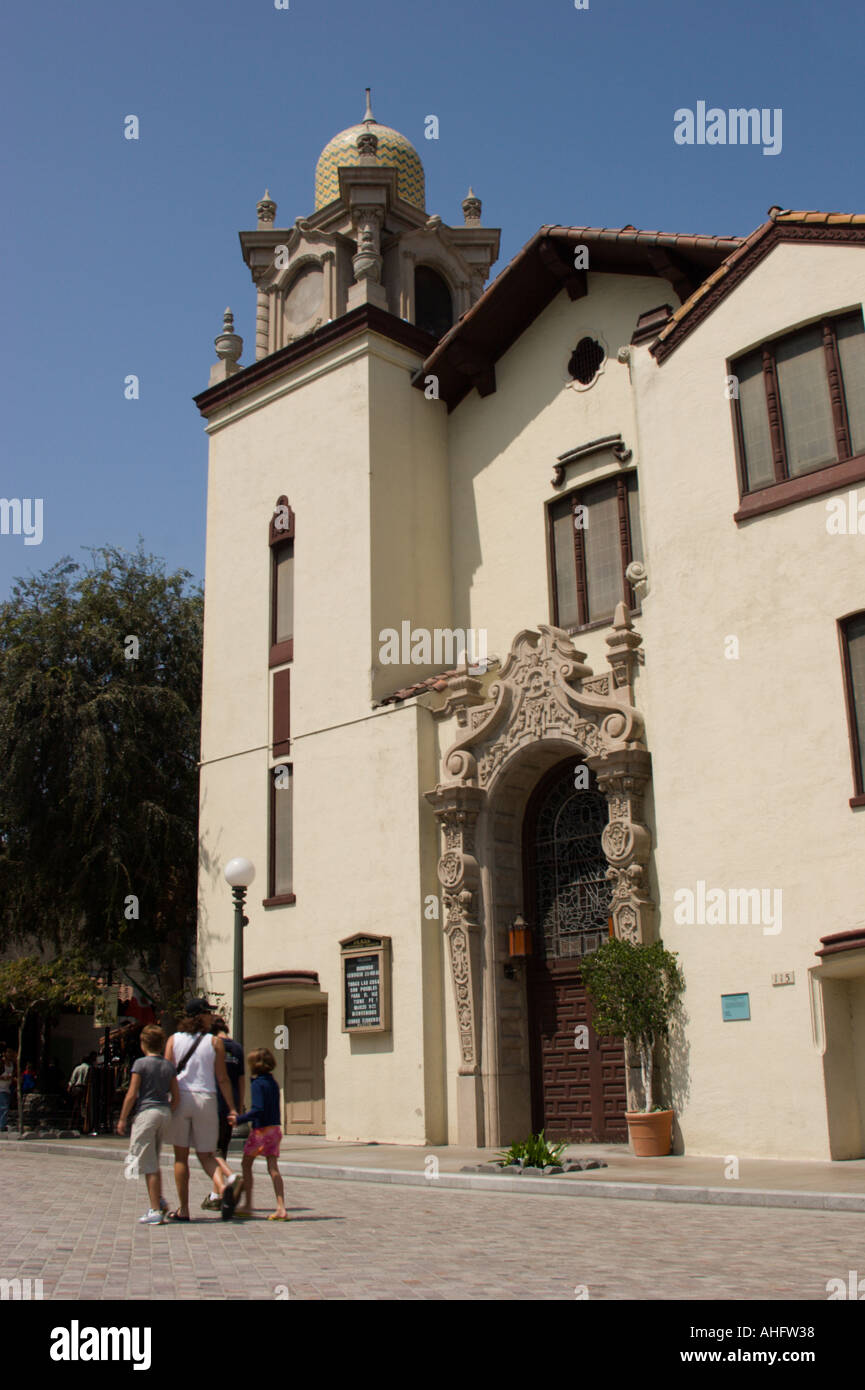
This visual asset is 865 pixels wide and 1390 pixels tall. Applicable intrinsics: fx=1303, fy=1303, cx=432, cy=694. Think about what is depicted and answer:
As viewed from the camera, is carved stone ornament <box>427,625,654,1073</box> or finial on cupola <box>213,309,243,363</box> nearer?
carved stone ornament <box>427,625,654,1073</box>

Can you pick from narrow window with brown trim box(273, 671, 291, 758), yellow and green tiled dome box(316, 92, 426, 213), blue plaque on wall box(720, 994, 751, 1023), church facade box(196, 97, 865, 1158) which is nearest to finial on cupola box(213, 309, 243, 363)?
church facade box(196, 97, 865, 1158)

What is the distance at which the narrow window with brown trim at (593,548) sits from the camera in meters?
20.4

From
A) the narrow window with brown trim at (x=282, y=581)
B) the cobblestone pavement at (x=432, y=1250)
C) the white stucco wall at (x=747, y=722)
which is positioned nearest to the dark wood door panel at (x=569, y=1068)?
the white stucco wall at (x=747, y=722)

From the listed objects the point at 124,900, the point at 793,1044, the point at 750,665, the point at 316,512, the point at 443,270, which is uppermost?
the point at 443,270

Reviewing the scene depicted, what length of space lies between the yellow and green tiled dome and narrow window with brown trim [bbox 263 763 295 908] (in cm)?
1279

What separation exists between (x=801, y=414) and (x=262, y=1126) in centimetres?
1109

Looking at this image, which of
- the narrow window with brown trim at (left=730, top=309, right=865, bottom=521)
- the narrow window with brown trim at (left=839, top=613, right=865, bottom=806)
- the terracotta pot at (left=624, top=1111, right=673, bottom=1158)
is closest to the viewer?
the narrow window with brown trim at (left=839, top=613, right=865, bottom=806)

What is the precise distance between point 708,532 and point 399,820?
6.60 meters

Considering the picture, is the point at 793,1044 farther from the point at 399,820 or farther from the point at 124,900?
the point at 124,900

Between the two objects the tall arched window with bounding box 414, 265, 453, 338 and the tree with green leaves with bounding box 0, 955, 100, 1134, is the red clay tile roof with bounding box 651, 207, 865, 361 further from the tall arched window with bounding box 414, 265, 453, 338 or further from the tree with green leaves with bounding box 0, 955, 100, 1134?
the tree with green leaves with bounding box 0, 955, 100, 1134

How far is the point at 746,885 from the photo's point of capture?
52.1ft

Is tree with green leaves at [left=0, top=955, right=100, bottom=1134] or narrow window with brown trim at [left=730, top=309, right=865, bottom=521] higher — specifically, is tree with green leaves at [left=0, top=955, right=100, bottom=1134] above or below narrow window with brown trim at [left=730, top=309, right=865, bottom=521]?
below

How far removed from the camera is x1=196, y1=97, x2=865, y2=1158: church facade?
15719 mm
